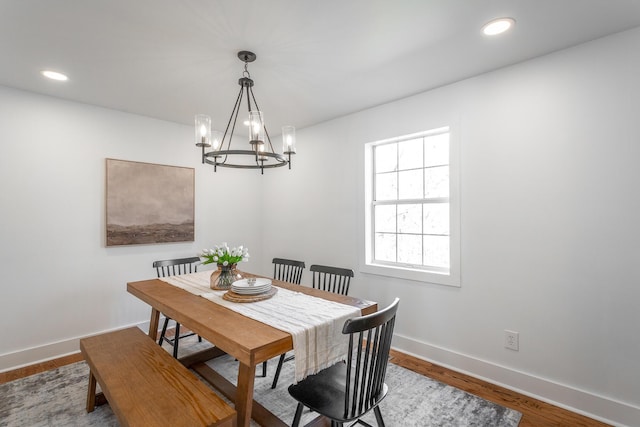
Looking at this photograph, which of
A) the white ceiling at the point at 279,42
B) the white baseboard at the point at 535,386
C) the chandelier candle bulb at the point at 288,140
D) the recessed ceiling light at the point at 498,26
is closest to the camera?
the white ceiling at the point at 279,42

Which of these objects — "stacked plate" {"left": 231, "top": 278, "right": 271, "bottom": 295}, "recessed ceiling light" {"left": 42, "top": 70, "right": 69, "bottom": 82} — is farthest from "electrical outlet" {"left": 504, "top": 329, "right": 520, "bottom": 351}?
"recessed ceiling light" {"left": 42, "top": 70, "right": 69, "bottom": 82}

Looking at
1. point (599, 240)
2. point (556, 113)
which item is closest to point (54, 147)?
point (556, 113)

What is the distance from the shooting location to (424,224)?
300cm

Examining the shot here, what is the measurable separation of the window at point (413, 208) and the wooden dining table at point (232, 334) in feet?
3.48

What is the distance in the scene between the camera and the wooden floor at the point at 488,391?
201 centimetres

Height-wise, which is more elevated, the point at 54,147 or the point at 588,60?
the point at 588,60

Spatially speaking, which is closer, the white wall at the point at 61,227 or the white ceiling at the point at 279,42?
the white ceiling at the point at 279,42

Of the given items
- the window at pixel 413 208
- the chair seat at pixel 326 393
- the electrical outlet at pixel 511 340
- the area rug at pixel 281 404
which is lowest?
the area rug at pixel 281 404

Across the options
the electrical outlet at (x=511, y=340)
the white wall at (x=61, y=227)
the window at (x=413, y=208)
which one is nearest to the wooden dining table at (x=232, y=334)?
the white wall at (x=61, y=227)

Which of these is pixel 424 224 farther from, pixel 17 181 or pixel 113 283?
pixel 17 181

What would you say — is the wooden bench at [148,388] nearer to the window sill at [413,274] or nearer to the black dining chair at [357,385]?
the black dining chair at [357,385]

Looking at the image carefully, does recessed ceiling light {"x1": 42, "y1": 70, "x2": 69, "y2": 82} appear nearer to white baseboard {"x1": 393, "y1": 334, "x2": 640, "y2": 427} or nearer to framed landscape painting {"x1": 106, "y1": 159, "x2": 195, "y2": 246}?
framed landscape painting {"x1": 106, "y1": 159, "x2": 195, "y2": 246}

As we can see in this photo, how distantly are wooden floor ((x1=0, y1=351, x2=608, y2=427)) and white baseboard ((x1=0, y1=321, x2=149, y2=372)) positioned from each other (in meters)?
0.06

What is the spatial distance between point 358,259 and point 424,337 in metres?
0.99
